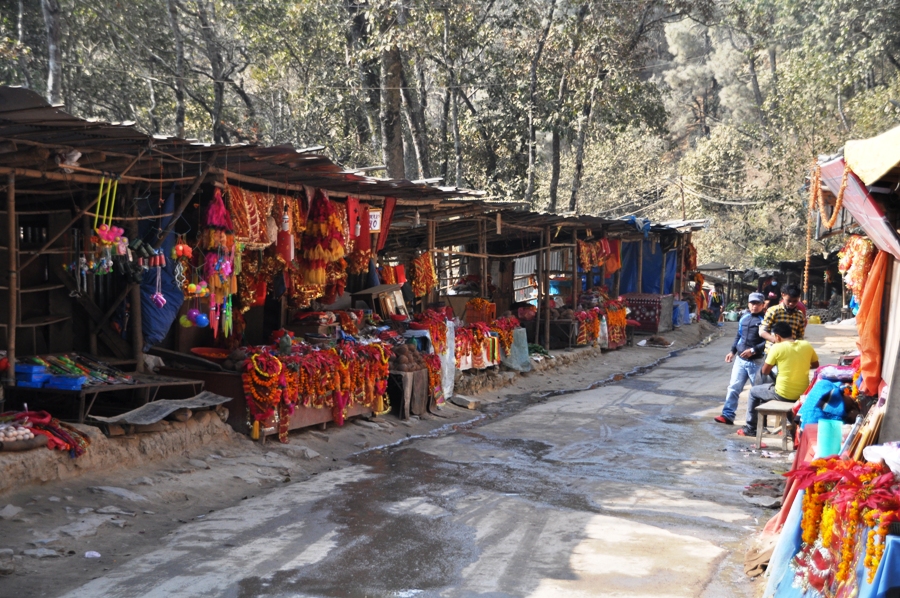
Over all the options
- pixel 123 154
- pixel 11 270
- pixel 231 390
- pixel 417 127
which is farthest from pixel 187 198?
pixel 417 127

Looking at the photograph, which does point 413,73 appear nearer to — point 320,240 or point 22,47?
point 22,47

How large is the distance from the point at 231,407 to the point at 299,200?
291 centimetres

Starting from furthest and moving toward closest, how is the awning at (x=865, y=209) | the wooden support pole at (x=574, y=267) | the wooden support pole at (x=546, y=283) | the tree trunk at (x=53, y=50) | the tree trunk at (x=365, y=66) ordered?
1. the tree trunk at (x=365, y=66)
2. the wooden support pole at (x=574, y=267)
3. the wooden support pole at (x=546, y=283)
4. the tree trunk at (x=53, y=50)
5. the awning at (x=865, y=209)

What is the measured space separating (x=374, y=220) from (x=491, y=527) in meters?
6.66

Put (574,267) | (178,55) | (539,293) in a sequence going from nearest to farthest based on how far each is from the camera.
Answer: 1. (539,293)
2. (178,55)
3. (574,267)

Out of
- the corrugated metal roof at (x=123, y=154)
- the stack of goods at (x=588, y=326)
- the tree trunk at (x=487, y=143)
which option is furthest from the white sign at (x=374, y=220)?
the tree trunk at (x=487, y=143)

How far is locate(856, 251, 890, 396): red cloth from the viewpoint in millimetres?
6465

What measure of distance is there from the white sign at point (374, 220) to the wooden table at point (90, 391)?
3.96 metres

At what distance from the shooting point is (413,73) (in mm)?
28562

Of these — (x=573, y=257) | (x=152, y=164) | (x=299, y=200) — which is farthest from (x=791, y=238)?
(x=152, y=164)

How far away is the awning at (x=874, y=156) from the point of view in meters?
5.03

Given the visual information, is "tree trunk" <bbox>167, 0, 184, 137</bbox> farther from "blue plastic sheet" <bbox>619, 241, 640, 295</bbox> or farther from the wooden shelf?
"blue plastic sheet" <bbox>619, 241, 640, 295</bbox>

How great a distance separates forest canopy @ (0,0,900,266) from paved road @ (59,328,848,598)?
6426mm

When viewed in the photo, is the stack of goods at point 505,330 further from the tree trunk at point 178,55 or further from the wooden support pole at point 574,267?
the tree trunk at point 178,55
